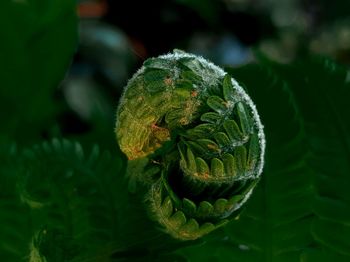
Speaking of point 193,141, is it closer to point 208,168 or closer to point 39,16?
point 208,168

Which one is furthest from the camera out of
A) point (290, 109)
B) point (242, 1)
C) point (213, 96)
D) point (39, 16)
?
point (242, 1)

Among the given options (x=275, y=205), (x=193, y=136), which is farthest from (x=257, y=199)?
(x=193, y=136)

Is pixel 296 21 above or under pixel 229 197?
under

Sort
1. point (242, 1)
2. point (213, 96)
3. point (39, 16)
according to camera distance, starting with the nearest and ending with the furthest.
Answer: point (213, 96) → point (39, 16) → point (242, 1)

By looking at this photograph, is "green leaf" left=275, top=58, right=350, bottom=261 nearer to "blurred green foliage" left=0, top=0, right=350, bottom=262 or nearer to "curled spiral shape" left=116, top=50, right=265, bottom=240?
"blurred green foliage" left=0, top=0, right=350, bottom=262

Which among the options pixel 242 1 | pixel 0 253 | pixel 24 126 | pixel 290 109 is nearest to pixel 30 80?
pixel 24 126

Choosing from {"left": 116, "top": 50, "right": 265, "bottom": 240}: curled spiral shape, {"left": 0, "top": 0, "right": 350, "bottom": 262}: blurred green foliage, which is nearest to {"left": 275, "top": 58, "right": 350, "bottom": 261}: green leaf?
{"left": 0, "top": 0, "right": 350, "bottom": 262}: blurred green foliage

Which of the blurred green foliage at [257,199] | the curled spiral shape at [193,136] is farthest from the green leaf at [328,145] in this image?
the curled spiral shape at [193,136]
